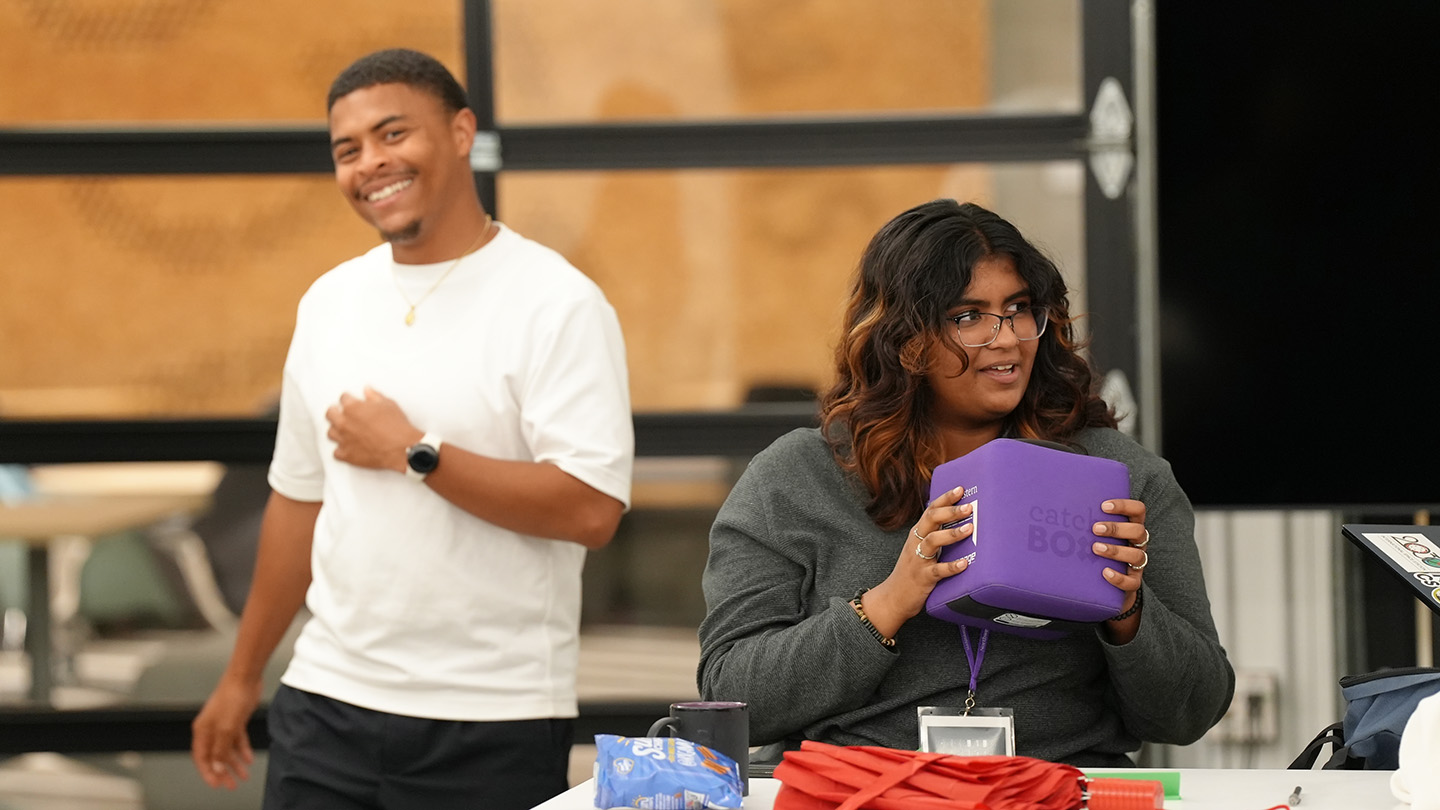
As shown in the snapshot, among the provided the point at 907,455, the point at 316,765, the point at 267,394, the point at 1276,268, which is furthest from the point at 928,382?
the point at 267,394

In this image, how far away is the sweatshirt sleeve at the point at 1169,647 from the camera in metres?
1.74

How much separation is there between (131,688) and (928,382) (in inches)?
85.4

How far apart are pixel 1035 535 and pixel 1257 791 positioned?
0.35 meters

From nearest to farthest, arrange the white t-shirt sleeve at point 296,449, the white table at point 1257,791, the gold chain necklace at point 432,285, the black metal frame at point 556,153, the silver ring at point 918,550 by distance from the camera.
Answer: the white table at point 1257,791 → the silver ring at point 918,550 → the gold chain necklace at point 432,285 → the white t-shirt sleeve at point 296,449 → the black metal frame at point 556,153

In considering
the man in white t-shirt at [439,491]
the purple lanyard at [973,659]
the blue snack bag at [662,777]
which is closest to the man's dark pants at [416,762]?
the man in white t-shirt at [439,491]

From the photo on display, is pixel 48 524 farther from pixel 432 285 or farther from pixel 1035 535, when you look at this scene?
pixel 1035 535

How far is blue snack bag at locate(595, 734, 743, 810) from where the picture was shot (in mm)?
1331

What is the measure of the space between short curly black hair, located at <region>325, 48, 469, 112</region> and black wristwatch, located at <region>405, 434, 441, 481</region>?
67 cm

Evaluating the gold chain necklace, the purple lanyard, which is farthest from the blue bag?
the gold chain necklace

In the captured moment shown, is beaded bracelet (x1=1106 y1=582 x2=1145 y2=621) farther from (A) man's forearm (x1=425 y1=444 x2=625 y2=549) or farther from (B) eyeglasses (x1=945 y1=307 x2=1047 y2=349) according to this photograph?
(A) man's forearm (x1=425 y1=444 x2=625 y2=549)

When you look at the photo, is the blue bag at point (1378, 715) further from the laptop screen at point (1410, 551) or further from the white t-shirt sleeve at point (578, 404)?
the white t-shirt sleeve at point (578, 404)

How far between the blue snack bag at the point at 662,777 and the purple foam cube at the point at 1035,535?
0.38 meters

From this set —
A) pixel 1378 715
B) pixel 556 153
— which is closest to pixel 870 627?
pixel 1378 715

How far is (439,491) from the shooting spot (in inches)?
86.3
